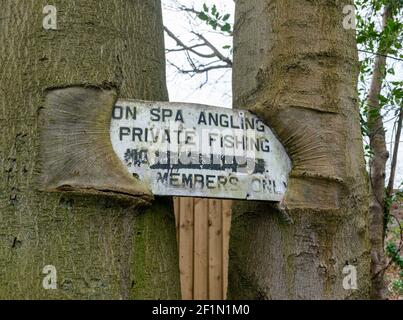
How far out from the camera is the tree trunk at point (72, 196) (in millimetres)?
1332

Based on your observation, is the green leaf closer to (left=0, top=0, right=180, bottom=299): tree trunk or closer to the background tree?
the background tree

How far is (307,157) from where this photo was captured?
1639mm

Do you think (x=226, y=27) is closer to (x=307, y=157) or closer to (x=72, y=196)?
(x=307, y=157)

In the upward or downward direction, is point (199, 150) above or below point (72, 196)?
above

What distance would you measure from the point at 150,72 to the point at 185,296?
2.60 m

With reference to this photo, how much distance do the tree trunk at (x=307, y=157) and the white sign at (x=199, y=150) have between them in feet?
0.17

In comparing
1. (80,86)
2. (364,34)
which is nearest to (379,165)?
(364,34)

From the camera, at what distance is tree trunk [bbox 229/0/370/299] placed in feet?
5.15

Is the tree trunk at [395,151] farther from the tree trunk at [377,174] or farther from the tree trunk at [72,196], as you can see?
the tree trunk at [72,196]

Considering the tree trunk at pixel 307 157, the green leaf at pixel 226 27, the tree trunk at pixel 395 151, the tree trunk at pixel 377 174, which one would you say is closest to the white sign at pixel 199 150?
the tree trunk at pixel 307 157

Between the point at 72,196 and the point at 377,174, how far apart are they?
283cm

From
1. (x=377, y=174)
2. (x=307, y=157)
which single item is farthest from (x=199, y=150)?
(x=377, y=174)
